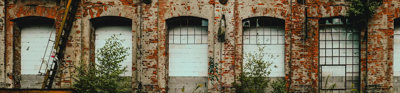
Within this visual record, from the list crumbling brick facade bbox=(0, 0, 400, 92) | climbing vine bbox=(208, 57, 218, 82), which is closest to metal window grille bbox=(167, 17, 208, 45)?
crumbling brick facade bbox=(0, 0, 400, 92)

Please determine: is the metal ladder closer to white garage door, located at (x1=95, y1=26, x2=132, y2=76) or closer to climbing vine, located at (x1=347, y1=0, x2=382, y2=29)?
white garage door, located at (x1=95, y1=26, x2=132, y2=76)

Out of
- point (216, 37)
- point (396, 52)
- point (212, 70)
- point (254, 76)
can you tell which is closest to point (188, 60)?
point (212, 70)

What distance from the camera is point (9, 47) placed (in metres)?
10.1

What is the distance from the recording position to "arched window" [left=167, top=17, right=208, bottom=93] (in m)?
10.0

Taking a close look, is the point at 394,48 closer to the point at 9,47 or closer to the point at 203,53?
the point at 203,53

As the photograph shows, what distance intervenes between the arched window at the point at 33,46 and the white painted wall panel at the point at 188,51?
439 centimetres

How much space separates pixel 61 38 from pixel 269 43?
7.13 meters

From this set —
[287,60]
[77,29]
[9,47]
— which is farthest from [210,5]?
[9,47]

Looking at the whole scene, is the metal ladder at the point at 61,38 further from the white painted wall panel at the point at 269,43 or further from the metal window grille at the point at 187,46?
the white painted wall panel at the point at 269,43

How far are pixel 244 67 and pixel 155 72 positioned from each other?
3.02m

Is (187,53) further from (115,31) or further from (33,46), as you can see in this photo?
(33,46)

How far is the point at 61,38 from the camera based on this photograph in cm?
978

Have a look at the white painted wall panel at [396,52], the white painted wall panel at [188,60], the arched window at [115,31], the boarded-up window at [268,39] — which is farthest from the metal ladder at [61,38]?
the white painted wall panel at [396,52]

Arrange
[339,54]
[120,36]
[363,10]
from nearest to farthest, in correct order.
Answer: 1. [363,10]
2. [339,54]
3. [120,36]
